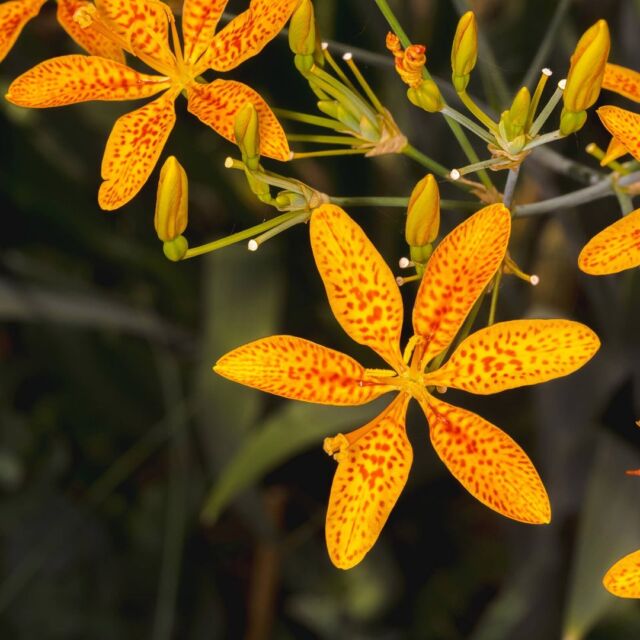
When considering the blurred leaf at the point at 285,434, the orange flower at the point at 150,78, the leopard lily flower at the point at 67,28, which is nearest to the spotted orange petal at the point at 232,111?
the orange flower at the point at 150,78

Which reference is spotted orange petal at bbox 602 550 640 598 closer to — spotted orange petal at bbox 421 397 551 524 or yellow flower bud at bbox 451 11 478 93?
spotted orange petal at bbox 421 397 551 524

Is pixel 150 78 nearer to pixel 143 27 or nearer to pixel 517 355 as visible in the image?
pixel 143 27

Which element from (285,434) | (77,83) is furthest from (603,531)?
(77,83)

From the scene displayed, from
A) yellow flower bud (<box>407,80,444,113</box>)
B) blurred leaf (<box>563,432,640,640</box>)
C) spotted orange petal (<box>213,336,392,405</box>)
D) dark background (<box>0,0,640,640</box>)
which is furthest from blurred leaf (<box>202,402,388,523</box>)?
yellow flower bud (<box>407,80,444,113</box>)

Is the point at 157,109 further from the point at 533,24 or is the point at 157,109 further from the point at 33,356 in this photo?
the point at 33,356

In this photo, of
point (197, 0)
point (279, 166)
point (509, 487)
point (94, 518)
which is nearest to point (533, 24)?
point (279, 166)

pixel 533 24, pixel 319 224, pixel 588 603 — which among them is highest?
pixel 533 24

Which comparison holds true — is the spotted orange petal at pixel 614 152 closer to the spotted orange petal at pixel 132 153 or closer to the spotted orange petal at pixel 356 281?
the spotted orange petal at pixel 356 281
